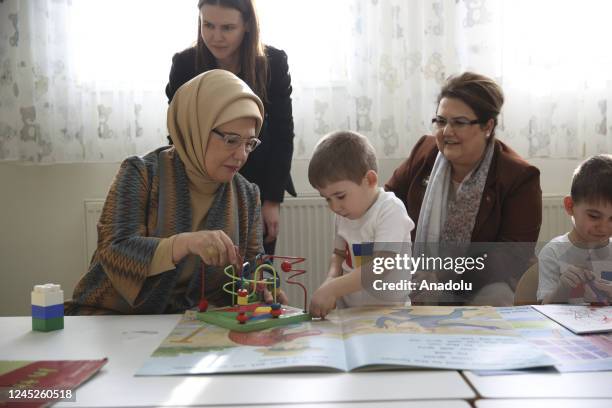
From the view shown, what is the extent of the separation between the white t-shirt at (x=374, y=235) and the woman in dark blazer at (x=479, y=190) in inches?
16.0

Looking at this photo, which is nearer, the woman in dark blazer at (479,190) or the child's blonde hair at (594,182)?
the child's blonde hair at (594,182)

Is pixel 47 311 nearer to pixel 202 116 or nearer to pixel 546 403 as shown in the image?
pixel 202 116

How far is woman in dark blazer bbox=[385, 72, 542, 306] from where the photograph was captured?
199cm

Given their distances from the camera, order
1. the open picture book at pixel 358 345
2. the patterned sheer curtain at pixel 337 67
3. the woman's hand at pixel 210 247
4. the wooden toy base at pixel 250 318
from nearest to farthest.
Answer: the open picture book at pixel 358 345
the wooden toy base at pixel 250 318
the woman's hand at pixel 210 247
the patterned sheer curtain at pixel 337 67

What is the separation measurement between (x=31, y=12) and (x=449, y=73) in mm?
1774

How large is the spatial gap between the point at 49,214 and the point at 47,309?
1836mm

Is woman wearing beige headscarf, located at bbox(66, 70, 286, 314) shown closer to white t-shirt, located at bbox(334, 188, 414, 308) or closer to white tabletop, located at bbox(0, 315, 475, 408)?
white t-shirt, located at bbox(334, 188, 414, 308)

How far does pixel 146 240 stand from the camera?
1423 mm

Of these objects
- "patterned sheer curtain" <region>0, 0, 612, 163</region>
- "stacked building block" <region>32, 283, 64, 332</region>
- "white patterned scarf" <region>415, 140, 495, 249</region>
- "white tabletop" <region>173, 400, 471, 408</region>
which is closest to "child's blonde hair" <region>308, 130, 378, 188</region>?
"white patterned scarf" <region>415, 140, 495, 249</region>

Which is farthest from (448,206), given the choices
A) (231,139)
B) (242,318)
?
(242,318)

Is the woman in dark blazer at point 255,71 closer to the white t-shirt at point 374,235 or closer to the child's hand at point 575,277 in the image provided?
the white t-shirt at point 374,235

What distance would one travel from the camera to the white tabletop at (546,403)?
0.84m

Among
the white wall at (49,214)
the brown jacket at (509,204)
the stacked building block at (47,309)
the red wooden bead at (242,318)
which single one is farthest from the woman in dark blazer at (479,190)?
the stacked building block at (47,309)

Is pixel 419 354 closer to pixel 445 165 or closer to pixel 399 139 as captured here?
pixel 445 165
